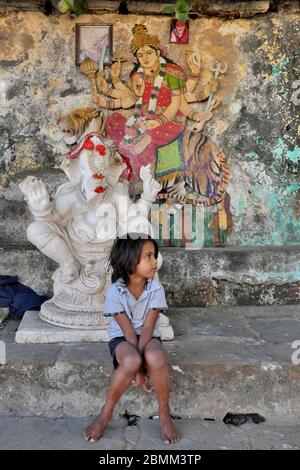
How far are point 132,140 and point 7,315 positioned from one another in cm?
187

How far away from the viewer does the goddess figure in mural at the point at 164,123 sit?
4.52 m

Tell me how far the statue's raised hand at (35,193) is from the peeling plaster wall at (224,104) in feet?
4.36

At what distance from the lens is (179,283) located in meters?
4.39

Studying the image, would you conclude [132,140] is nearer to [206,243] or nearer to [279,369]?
[206,243]

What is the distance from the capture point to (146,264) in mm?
2725

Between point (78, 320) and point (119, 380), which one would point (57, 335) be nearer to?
point (78, 320)

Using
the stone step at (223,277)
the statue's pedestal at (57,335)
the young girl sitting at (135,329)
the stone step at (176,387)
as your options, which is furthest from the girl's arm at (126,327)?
the stone step at (223,277)

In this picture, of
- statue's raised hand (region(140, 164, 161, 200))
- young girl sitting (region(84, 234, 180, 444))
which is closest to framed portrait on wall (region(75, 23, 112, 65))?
statue's raised hand (region(140, 164, 161, 200))

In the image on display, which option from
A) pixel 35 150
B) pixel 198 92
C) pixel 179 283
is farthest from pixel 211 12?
pixel 179 283

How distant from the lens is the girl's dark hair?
9.00 feet

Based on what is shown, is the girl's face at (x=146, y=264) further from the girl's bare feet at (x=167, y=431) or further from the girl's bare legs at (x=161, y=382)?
the girl's bare feet at (x=167, y=431)

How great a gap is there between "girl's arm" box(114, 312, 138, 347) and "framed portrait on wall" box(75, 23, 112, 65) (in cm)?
269

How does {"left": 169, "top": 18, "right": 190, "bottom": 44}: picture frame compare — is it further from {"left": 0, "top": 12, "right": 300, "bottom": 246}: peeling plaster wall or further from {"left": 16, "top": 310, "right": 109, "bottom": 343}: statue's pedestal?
{"left": 16, "top": 310, "right": 109, "bottom": 343}: statue's pedestal

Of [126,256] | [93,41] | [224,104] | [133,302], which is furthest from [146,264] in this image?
[93,41]
